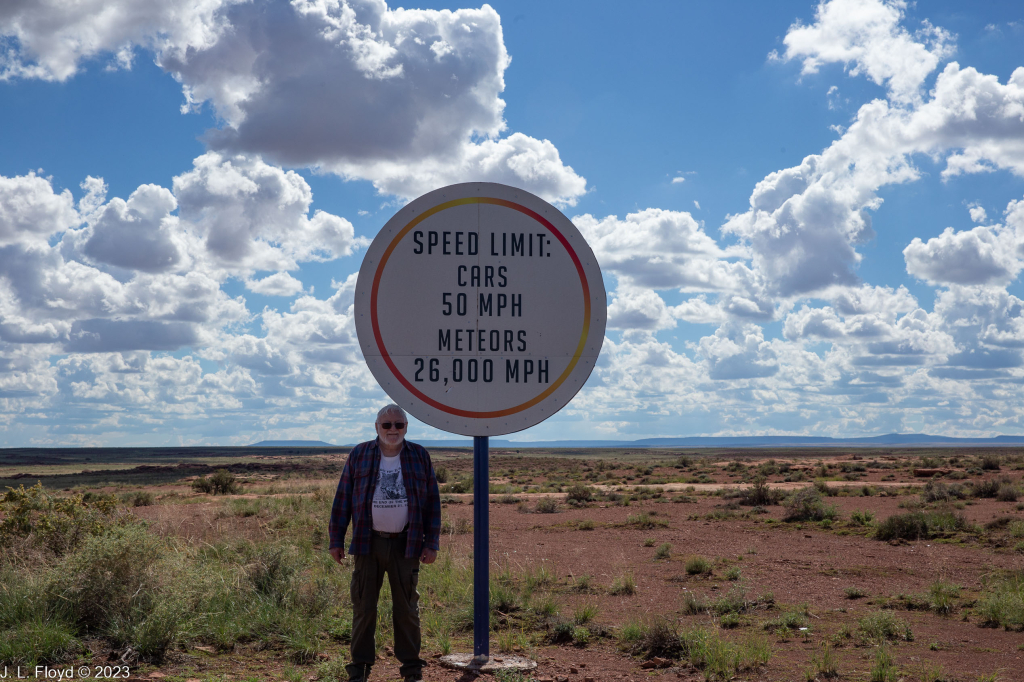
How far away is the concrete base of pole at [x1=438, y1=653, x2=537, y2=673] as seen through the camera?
15.8 ft

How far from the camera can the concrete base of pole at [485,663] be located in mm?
4824

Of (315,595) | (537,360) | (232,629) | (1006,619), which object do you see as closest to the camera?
(537,360)

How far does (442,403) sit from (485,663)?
71.0 inches

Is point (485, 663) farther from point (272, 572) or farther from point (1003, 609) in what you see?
point (1003, 609)

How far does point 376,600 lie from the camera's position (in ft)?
14.7

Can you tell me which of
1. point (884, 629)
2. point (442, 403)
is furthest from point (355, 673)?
point (884, 629)

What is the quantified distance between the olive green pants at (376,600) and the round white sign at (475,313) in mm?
878

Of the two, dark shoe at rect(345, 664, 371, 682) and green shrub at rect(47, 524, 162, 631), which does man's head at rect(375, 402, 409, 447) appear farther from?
green shrub at rect(47, 524, 162, 631)

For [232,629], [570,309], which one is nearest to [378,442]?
[570,309]

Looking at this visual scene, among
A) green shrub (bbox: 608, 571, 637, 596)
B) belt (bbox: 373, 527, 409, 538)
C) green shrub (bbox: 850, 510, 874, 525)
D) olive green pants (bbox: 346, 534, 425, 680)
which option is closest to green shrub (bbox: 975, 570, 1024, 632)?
green shrub (bbox: 608, 571, 637, 596)

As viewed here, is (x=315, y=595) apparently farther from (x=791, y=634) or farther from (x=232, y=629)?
(x=791, y=634)

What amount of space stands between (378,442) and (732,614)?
4.92 metres

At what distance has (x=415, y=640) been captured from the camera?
4.55m

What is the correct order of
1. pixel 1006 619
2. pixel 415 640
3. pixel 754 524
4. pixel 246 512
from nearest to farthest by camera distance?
pixel 415 640
pixel 1006 619
pixel 246 512
pixel 754 524
